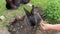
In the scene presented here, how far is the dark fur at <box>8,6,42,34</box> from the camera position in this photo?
473 cm

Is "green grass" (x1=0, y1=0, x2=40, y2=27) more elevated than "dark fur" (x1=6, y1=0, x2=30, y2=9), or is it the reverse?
"dark fur" (x1=6, y1=0, x2=30, y2=9)

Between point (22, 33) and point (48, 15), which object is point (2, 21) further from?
point (48, 15)

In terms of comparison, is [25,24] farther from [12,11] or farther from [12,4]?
[12,4]

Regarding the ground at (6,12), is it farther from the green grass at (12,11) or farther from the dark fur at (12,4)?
the dark fur at (12,4)

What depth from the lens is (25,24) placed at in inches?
198

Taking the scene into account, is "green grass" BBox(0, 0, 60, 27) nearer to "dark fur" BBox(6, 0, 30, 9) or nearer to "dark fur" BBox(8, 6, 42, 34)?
"dark fur" BBox(6, 0, 30, 9)

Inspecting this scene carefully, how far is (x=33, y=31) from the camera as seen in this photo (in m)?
4.96

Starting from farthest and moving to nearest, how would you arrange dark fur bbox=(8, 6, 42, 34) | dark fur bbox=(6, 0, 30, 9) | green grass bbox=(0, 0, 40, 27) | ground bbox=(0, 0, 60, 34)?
1. dark fur bbox=(6, 0, 30, 9)
2. green grass bbox=(0, 0, 40, 27)
3. ground bbox=(0, 0, 60, 34)
4. dark fur bbox=(8, 6, 42, 34)

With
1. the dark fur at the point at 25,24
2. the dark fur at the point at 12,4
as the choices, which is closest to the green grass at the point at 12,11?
the dark fur at the point at 12,4

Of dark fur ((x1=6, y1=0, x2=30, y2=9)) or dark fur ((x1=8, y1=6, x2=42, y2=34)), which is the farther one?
dark fur ((x1=6, y1=0, x2=30, y2=9))

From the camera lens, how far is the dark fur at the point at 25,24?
15.5 ft

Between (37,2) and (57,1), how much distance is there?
58 cm

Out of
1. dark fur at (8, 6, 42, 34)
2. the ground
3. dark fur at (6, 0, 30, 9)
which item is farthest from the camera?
dark fur at (6, 0, 30, 9)

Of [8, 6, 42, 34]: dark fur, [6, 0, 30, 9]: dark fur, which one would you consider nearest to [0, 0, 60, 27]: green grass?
[6, 0, 30, 9]: dark fur
